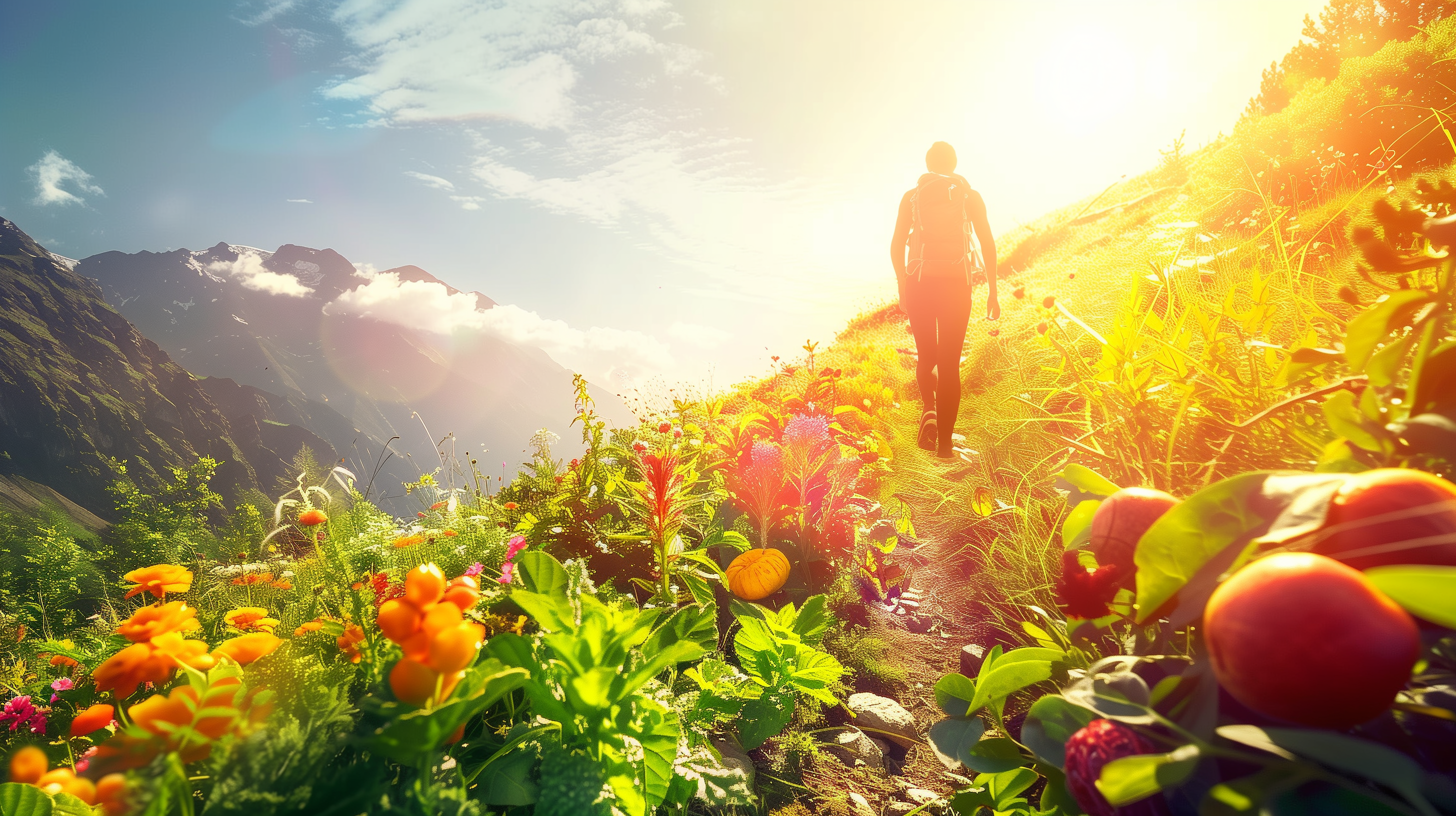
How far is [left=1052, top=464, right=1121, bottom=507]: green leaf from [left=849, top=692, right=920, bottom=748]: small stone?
1243mm

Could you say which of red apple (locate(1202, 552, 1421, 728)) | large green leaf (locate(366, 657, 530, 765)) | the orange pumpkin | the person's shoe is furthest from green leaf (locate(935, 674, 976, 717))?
the person's shoe

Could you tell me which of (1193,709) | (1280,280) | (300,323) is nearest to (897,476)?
(1280,280)

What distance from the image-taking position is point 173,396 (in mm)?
86812

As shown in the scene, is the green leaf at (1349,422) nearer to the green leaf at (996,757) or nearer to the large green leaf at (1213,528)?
the large green leaf at (1213,528)

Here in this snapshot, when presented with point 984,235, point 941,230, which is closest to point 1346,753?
point 941,230

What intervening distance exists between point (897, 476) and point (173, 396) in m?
119

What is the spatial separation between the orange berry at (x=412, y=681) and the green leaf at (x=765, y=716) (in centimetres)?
108

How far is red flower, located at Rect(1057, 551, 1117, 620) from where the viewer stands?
55 cm

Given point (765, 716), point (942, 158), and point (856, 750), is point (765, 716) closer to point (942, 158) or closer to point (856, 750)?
point (856, 750)

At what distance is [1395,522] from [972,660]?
5.48 ft

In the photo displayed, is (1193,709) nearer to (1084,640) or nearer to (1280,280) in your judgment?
(1084,640)

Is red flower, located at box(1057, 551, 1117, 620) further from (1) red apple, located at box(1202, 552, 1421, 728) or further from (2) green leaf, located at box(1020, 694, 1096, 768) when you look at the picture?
(1) red apple, located at box(1202, 552, 1421, 728)

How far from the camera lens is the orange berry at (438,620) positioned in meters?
0.51

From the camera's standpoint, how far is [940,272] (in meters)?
3.80
